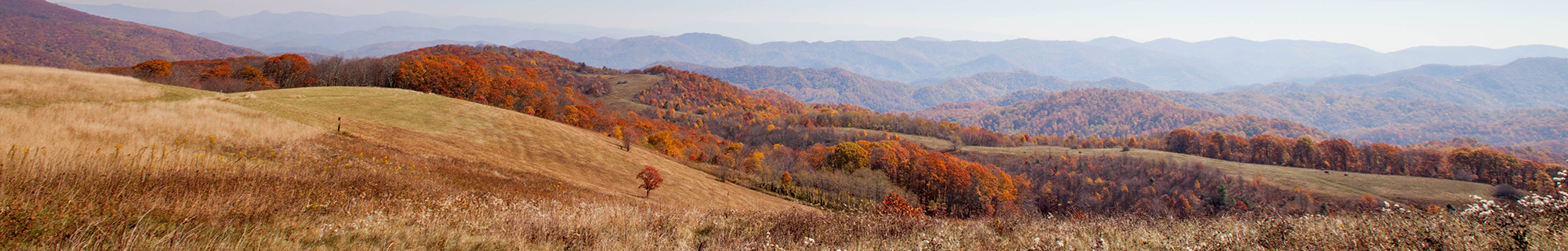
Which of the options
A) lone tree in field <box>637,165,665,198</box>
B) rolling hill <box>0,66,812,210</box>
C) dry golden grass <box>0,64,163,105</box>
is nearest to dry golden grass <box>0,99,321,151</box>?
rolling hill <box>0,66,812,210</box>

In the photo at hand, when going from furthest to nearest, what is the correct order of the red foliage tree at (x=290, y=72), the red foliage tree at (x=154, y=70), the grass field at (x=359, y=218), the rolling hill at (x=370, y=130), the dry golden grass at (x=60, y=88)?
1. the red foliage tree at (x=290, y=72)
2. the red foliage tree at (x=154, y=70)
3. the dry golden grass at (x=60, y=88)
4. the rolling hill at (x=370, y=130)
5. the grass field at (x=359, y=218)

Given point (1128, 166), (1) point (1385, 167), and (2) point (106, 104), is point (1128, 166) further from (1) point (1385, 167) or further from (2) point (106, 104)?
(2) point (106, 104)

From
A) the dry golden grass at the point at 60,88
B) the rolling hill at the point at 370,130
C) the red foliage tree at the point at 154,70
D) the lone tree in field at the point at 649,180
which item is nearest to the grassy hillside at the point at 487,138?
the rolling hill at the point at 370,130

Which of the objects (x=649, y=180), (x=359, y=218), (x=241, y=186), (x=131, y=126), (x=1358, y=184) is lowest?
(x=1358, y=184)

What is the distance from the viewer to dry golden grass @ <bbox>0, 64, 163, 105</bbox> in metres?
15.6

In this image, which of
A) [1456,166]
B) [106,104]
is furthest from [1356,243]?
[1456,166]

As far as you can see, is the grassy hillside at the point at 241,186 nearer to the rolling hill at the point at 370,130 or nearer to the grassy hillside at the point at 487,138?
the rolling hill at the point at 370,130

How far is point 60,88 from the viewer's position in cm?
1762

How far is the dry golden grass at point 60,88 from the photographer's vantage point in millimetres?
15641

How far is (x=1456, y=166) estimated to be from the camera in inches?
3610

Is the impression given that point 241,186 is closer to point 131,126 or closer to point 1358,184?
point 131,126

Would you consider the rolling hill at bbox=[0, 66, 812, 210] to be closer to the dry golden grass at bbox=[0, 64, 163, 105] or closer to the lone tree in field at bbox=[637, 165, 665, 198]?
the dry golden grass at bbox=[0, 64, 163, 105]

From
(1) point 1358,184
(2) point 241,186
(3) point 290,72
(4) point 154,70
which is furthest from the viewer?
(1) point 1358,184

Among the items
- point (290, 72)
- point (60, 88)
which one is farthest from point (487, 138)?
point (290, 72)
